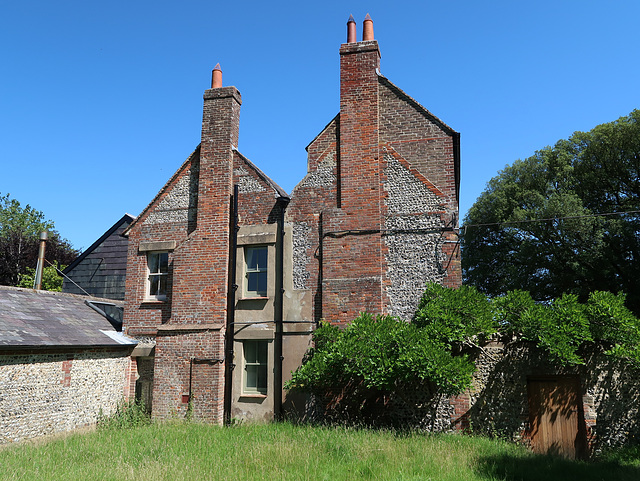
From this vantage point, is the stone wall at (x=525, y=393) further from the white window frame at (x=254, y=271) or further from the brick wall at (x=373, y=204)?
the white window frame at (x=254, y=271)

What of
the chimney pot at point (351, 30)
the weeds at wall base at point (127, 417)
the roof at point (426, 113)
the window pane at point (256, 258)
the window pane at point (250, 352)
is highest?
the chimney pot at point (351, 30)

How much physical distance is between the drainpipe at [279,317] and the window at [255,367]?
480 millimetres

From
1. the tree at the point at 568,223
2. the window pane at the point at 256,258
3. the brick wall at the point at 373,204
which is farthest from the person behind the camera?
the tree at the point at 568,223

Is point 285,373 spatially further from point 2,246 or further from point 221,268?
point 2,246

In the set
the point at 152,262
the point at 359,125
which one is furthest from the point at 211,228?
the point at 359,125

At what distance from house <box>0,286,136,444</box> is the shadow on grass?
9933mm

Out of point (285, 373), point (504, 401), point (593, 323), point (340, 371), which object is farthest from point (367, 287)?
point (593, 323)

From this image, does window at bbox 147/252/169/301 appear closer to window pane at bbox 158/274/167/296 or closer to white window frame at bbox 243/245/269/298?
window pane at bbox 158/274/167/296

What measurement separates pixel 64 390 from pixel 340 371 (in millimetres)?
7037

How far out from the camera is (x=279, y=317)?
545 inches

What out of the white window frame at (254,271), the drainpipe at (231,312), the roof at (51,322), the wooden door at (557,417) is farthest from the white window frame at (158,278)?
the wooden door at (557,417)

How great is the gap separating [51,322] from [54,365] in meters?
1.59

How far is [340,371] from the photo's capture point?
39.6ft

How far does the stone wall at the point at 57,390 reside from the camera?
11156mm
